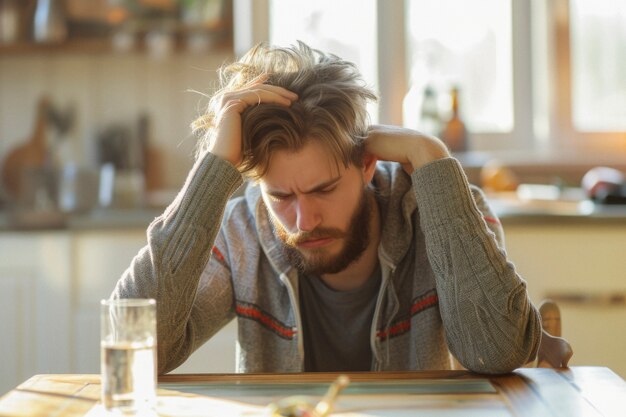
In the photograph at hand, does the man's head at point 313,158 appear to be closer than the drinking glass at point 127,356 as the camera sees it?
No

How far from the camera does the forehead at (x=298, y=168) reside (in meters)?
1.55

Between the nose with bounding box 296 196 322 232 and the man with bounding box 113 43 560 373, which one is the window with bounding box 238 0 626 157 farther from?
the nose with bounding box 296 196 322 232

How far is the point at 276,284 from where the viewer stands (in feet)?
5.65

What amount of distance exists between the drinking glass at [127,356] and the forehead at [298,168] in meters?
0.53

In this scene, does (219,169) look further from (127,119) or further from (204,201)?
(127,119)

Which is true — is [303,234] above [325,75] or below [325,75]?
below

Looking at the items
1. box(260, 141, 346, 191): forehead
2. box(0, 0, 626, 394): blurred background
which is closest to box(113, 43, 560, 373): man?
box(260, 141, 346, 191): forehead

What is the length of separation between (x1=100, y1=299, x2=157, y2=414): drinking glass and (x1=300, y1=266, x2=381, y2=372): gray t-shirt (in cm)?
68

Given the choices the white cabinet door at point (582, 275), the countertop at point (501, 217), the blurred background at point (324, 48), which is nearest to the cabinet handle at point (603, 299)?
the white cabinet door at point (582, 275)

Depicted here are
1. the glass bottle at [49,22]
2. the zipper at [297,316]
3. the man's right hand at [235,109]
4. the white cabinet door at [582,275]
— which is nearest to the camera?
the man's right hand at [235,109]

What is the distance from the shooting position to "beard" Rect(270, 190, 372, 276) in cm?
160

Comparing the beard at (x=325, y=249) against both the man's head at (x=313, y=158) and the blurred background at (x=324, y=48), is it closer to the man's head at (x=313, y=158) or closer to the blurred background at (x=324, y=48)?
the man's head at (x=313, y=158)

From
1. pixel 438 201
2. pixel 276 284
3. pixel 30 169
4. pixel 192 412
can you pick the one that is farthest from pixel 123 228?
pixel 192 412

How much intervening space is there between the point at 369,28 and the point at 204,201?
7.15 feet
